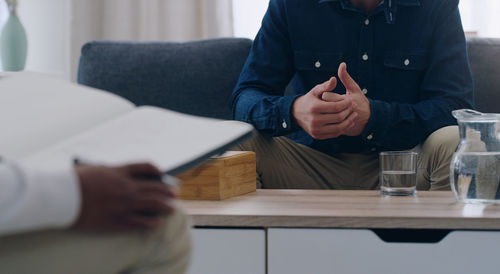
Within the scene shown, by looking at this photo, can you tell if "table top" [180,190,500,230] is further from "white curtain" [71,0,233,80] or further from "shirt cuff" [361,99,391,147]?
"white curtain" [71,0,233,80]

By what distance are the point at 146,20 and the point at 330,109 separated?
5.85 ft

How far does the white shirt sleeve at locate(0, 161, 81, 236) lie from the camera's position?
314 millimetres

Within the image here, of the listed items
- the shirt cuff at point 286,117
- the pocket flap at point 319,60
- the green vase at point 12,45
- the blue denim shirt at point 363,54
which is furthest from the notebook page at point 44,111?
the green vase at point 12,45

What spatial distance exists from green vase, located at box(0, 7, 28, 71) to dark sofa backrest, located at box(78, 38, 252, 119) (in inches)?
17.7

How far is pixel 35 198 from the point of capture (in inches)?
12.5

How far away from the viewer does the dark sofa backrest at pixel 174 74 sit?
1.92 metres

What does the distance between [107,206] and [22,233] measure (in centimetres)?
6

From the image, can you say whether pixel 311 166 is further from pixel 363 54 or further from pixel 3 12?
pixel 3 12

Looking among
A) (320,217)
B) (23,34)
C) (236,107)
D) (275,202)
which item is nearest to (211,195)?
(275,202)

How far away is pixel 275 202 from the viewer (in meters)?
0.99

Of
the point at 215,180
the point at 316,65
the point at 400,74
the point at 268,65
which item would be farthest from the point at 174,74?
the point at 215,180

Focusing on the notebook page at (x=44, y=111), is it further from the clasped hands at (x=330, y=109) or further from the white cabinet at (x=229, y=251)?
the clasped hands at (x=330, y=109)

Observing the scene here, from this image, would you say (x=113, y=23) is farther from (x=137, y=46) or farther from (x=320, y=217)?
(x=320, y=217)

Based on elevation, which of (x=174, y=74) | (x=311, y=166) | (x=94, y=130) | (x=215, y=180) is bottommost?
(x=311, y=166)
